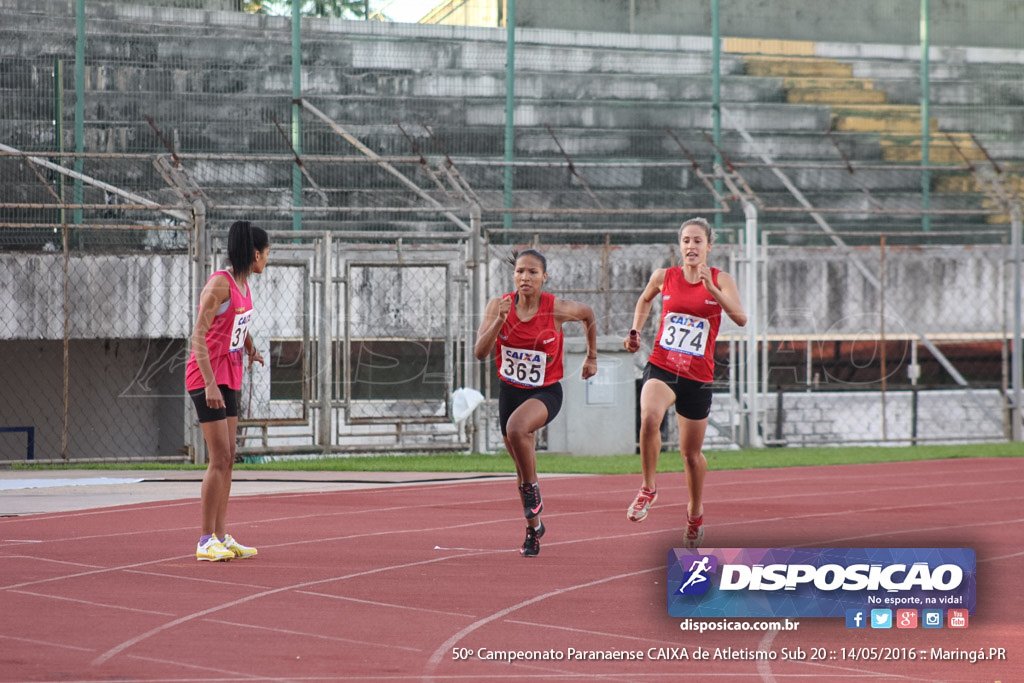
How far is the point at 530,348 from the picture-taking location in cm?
746

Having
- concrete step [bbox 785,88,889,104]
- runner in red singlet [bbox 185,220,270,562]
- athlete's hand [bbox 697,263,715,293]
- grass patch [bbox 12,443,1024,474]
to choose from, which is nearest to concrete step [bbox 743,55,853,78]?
concrete step [bbox 785,88,889,104]

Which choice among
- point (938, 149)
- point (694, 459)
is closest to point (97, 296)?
point (694, 459)

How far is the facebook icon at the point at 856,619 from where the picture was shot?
4.84m

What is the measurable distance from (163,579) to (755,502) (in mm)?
5535

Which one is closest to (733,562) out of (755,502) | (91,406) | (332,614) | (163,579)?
(332,614)

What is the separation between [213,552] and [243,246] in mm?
1731

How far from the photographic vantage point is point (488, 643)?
5.12 meters

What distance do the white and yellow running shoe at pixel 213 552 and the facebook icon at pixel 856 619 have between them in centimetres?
363

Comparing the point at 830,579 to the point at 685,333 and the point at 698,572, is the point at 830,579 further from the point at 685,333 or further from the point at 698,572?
the point at 685,333

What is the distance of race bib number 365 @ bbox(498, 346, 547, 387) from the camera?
294 inches

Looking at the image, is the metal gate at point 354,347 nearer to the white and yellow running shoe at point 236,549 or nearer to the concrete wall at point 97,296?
the concrete wall at point 97,296

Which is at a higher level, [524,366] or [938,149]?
[938,149]

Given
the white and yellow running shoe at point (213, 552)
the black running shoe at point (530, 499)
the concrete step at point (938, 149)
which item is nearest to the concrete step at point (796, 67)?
the concrete step at point (938, 149)

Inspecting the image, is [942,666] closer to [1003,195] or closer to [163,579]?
[163,579]
